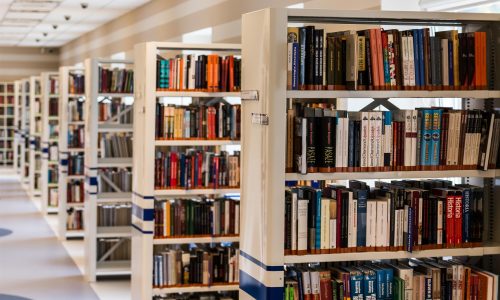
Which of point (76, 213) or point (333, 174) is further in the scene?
point (76, 213)

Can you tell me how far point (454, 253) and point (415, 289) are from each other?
0.28 metres

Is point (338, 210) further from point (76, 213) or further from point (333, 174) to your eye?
point (76, 213)

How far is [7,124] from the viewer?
21.9 m

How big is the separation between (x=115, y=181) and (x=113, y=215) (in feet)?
1.18

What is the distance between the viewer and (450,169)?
4.33m

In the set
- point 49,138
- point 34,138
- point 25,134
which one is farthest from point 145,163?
point 25,134

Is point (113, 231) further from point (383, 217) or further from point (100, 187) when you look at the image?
point (383, 217)

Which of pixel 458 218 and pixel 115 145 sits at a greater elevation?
pixel 115 145

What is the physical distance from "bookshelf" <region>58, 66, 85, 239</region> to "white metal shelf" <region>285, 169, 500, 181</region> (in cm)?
728

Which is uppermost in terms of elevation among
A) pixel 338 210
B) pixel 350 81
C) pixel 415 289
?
pixel 350 81

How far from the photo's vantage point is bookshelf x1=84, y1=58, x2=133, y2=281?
870 cm

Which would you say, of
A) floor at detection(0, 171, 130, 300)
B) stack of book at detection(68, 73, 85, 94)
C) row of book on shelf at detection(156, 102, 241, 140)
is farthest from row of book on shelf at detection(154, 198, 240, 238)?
stack of book at detection(68, 73, 85, 94)

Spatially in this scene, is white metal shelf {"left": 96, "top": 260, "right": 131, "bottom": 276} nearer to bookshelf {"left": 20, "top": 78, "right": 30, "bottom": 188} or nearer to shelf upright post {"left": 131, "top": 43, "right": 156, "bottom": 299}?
shelf upright post {"left": 131, "top": 43, "right": 156, "bottom": 299}

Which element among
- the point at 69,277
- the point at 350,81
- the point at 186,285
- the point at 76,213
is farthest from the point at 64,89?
the point at 350,81
